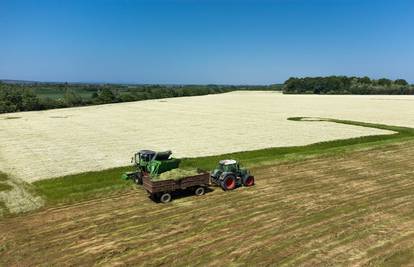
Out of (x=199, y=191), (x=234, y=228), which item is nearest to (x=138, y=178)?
(x=199, y=191)

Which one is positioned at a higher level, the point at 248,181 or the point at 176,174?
the point at 176,174

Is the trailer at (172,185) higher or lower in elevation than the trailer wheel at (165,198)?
higher

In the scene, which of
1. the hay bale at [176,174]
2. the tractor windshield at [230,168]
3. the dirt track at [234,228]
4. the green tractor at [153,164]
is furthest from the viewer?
the tractor windshield at [230,168]

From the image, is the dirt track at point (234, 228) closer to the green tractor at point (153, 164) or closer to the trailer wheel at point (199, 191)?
the trailer wheel at point (199, 191)

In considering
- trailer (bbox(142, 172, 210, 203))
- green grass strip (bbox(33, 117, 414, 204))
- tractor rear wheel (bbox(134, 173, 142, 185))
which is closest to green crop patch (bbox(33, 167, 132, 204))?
green grass strip (bbox(33, 117, 414, 204))

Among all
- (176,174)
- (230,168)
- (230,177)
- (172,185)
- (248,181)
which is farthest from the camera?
(230,168)

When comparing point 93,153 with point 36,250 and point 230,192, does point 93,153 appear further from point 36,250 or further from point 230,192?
point 36,250

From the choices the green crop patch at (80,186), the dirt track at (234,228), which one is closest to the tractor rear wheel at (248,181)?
the dirt track at (234,228)

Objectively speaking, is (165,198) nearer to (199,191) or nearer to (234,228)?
(199,191)
